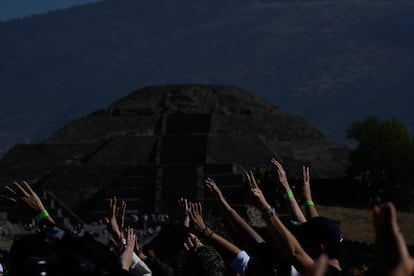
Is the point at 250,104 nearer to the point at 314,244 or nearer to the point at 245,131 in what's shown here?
the point at 245,131

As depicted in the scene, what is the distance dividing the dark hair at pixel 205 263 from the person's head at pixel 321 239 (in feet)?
1.85

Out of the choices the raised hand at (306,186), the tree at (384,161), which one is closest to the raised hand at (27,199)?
the raised hand at (306,186)

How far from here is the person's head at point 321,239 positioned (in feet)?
24.0

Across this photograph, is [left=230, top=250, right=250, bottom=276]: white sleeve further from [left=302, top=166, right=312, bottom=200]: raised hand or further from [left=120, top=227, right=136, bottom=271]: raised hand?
[left=302, top=166, right=312, bottom=200]: raised hand

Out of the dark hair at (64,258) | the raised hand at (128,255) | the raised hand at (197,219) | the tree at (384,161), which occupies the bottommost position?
the tree at (384,161)

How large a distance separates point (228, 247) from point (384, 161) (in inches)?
2633

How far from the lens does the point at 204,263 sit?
7793 mm

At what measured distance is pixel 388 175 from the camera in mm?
73562

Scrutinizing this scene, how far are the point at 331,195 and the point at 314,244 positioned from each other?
6760cm

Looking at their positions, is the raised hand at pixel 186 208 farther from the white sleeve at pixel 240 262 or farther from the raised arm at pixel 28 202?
the raised arm at pixel 28 202

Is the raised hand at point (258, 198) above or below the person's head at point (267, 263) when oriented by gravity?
above

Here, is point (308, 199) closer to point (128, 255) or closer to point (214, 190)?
point (214, 190)

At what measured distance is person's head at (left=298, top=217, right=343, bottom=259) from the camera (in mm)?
7320

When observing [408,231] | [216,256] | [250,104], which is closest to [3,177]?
[250,104]
